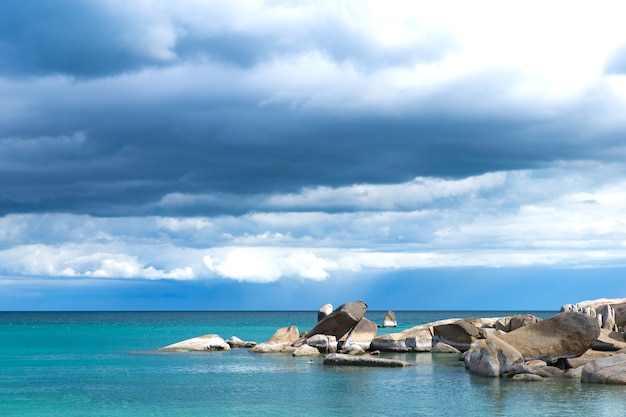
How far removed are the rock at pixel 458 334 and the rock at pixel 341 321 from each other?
5.91 m

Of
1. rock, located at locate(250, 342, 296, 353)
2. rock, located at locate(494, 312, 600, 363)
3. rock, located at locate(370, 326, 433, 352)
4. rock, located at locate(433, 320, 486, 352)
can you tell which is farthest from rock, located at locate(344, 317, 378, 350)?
rock, located at locate(494, 312, 600, 363)

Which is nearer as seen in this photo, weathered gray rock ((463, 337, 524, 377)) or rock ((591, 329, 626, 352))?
weathered gray rock ((463, 337, 524, 377))

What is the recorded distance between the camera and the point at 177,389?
3803 cm

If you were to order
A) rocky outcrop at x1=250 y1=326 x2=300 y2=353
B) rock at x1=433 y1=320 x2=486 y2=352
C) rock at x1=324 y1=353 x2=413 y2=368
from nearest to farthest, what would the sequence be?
rock at x1=324 y1=353 x2=413 y2=368 → rock at x1=433 y1=320 x2=486 y2=352 → rocky outcrop at x1=250 y1=326 x2=300 y2=353

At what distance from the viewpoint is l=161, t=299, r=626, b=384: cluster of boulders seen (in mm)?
38875

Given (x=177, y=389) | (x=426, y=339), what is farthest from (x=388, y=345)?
(x=177, y=389)

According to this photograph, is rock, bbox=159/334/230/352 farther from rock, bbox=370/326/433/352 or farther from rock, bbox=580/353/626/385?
rock, bbox=580/353/626/385

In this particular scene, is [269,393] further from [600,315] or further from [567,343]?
[600,315]

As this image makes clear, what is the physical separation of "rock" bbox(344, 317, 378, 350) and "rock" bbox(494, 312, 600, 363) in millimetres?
18446

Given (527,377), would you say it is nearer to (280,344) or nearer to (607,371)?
(607,371)

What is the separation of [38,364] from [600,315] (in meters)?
39.0

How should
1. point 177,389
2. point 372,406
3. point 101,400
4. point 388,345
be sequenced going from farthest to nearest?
1. point 388,345
2. point 177,389
3. point 101,400
4. point 372,406

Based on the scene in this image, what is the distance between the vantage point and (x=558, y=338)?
40.6 meters

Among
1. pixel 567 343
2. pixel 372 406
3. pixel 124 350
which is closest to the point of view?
pixel 372 406
